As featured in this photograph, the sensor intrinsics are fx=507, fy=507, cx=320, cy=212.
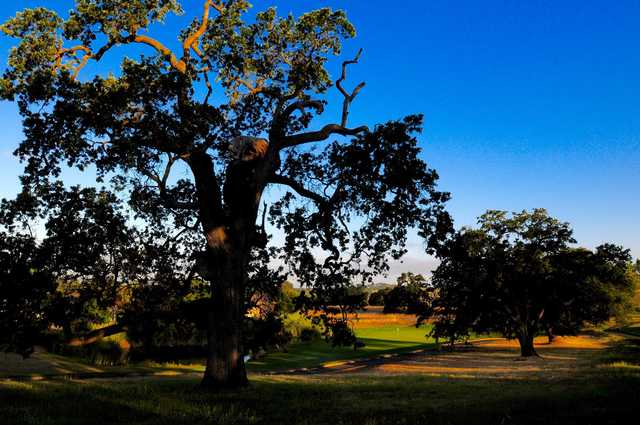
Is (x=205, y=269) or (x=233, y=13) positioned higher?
(x=233, y=13)

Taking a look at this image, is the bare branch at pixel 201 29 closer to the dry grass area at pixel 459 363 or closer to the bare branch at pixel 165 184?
the bare branch at pixel 165 184

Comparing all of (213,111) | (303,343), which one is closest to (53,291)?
(213,111)

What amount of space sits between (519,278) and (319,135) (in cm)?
3020

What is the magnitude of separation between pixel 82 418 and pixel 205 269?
6.91 m

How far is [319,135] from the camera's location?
18.5 metres

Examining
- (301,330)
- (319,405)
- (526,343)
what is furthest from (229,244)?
(301,330)

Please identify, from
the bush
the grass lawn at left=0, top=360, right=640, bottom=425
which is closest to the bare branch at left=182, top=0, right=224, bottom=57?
the grass lawn at left=0, top=360, right=640, bottom=425

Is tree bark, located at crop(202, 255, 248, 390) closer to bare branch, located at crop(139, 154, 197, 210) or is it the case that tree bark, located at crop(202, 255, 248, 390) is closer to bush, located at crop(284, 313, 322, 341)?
bare branch, located at crop(139, 154, 197, 210)

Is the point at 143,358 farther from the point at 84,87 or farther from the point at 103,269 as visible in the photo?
the point at 84,87

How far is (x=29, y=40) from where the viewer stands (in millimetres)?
15680

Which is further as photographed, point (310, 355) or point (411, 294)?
point (310, 355)

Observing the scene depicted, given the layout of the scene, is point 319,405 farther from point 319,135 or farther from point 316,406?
point 319,135

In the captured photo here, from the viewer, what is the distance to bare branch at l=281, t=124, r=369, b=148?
18.5m

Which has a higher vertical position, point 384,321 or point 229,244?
point 229,244
